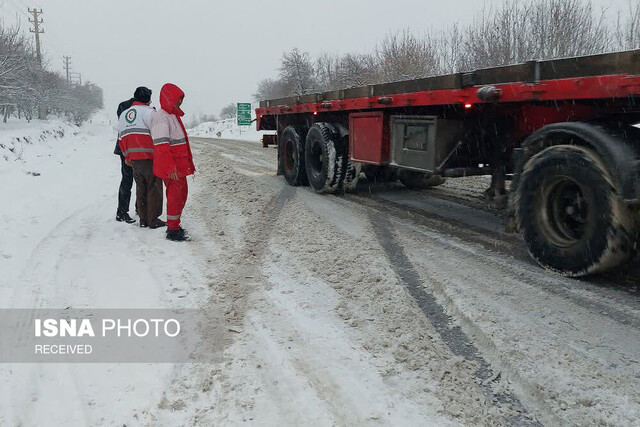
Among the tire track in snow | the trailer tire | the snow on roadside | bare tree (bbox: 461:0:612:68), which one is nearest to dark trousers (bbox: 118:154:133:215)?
the snow on roadside

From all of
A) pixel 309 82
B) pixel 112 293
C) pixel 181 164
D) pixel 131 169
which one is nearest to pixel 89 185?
pixel 131 169

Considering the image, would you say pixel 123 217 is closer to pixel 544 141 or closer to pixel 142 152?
pixel 142 152

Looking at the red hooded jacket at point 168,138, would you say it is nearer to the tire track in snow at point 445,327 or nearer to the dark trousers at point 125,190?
the dark trousers at point 125,190

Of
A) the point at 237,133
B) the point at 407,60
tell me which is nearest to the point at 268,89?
the point at 237,133

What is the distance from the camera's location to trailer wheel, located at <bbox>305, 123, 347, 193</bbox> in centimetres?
759

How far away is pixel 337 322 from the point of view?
122 inches

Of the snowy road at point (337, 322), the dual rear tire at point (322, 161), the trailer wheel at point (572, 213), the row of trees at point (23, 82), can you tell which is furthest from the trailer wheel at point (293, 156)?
the row of trees at point (23, 82)

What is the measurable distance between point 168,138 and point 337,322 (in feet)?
9.90

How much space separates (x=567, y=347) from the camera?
8.91 feet

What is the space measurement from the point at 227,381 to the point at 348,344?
29.9 inches

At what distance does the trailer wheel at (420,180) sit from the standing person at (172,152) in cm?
429

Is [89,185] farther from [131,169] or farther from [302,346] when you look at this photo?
[302,346]

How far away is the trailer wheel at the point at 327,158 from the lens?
24.9 ft

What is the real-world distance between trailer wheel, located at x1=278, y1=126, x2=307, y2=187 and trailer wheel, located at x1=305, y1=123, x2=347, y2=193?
2.04ft
